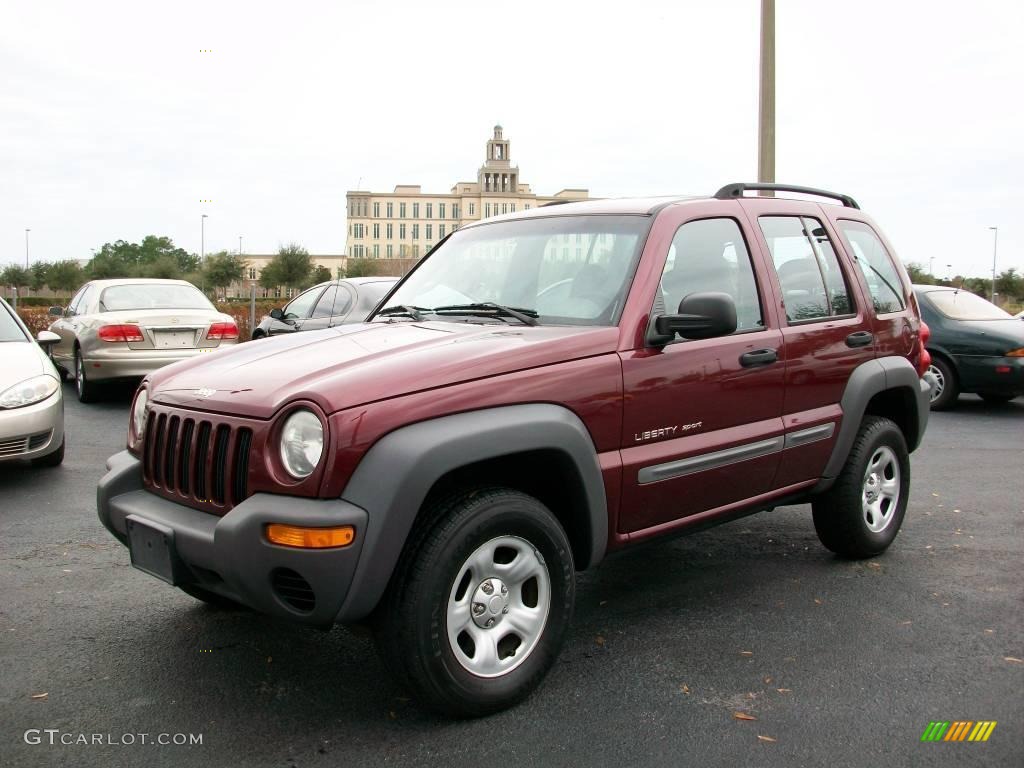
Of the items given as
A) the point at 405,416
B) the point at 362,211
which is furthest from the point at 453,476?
the point at 362,211

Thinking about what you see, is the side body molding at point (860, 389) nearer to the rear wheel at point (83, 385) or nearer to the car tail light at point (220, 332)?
the car tail light at point (220, 332)

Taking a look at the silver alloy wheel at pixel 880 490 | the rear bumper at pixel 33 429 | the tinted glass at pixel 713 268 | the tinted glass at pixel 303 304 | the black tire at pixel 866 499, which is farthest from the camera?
the tinted glass at pixel 303 304

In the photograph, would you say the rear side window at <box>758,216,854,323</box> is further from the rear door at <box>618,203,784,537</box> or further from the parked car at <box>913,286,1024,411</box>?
the parked car at <box>913,286,1024,411</box>

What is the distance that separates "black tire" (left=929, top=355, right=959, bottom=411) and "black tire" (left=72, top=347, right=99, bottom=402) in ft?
32.3

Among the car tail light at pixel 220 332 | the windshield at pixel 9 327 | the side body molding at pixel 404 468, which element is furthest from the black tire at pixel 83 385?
the side body molding at pixel 404 468

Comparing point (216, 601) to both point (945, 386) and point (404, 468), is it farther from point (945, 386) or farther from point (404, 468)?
point (945, 386)

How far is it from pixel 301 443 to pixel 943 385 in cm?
988

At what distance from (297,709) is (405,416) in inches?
44.9

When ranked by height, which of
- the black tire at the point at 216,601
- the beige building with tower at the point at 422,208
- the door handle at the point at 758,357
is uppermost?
the beige building with tower at the point at 422,208

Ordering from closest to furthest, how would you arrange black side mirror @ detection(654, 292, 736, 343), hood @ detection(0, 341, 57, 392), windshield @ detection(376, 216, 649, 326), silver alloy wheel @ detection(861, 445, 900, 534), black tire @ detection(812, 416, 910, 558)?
1. black side mirror @ detection(654, 292, 736, 343)
2. windshield @ detection(376, 216, 649, 326)
3. black tire @ detection(812, 416, 910, 558)
4. silver alloy wheel @ detection(861, 445, 900, 534)
5. hood @ detection(0, 341, 57, 392)

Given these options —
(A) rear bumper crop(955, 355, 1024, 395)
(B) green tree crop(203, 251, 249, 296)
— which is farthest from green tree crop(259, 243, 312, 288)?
(A) rear bumper crop(955, 355, 1024, 395)

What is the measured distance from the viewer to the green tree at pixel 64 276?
54.8 m

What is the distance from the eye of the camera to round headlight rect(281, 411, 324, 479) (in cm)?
290

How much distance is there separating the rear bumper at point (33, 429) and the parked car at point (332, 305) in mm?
3443
